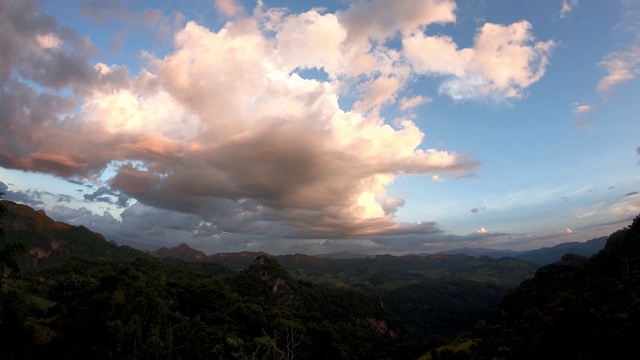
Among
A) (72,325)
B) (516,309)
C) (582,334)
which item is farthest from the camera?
(516,309)

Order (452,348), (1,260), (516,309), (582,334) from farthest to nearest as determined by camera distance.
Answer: (516,309), (452,348), (582,334), (1,260)

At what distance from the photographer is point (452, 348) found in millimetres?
64312

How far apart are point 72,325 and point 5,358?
45.6ft

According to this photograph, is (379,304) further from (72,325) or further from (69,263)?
(72,325)

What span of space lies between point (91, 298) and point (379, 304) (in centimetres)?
15919

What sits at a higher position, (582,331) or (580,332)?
(582,331)

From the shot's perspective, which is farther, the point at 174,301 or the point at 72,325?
the point at 174,301

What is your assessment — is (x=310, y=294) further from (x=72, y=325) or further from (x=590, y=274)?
(x=72, y=325)

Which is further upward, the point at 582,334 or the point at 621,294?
the point at 621,294

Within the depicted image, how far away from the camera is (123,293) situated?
1988 inches

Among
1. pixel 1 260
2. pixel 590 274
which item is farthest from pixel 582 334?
pixel 590 274

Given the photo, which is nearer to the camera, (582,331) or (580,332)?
(582,331)

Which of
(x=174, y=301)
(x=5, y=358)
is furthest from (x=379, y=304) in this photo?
(x=5, y=358)

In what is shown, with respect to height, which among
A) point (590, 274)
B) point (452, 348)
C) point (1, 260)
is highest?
point (1, 260)
